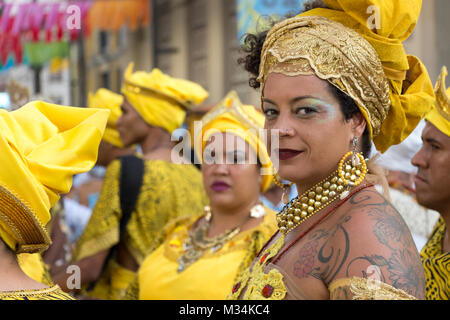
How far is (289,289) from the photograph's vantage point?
6.38ft

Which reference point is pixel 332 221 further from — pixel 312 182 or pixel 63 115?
pixel 63 115

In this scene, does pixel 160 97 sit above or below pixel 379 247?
above

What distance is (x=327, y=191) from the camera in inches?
82.3

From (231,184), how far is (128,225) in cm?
115

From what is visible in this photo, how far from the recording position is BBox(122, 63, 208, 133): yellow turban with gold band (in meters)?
5.22

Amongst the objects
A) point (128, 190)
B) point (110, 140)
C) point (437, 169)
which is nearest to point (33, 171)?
point (437, 169)

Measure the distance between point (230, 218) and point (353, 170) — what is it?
171 cm

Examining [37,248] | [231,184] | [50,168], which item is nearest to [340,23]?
[50,168]

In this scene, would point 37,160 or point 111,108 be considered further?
point 111,108

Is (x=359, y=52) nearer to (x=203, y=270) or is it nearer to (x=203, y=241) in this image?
(x=203, y=270)

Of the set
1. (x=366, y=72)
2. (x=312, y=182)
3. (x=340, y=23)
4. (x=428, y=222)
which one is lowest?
(x=428, y=222)

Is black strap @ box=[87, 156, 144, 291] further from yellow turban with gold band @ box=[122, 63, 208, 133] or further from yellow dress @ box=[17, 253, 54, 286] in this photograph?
yellow dress @ box=[17, 253, 54, 286]

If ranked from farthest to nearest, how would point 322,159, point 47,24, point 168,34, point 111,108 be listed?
1. point 168,34
2. point 47,24
3. point 111,108
4. point 322,159

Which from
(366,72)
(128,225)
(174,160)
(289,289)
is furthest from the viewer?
(174,160)
